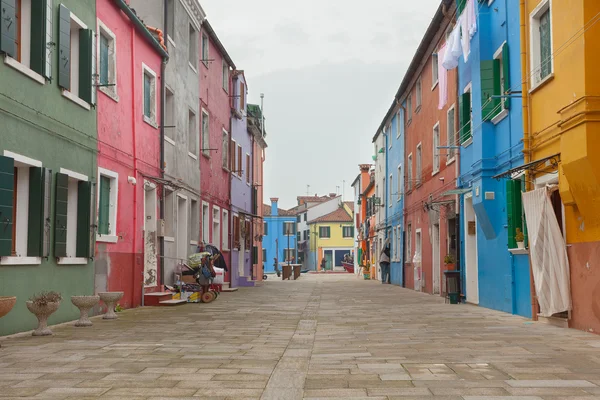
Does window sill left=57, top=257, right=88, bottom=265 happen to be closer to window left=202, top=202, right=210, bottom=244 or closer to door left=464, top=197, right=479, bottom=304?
door left=464, top=197, right=479, bottom=304

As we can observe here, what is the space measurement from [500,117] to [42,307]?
9.35 meters

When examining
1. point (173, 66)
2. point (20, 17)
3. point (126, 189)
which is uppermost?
point (173, 66)

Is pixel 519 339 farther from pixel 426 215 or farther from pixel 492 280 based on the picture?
pixel 426 215

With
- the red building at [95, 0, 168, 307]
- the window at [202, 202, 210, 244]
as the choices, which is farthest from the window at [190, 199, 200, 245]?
the red building at [95, 0, 168, 307]

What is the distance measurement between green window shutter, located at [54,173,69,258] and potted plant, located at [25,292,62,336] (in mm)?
1510

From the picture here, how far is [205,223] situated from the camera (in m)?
24.0

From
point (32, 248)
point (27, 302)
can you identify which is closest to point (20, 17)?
point (32, 248)

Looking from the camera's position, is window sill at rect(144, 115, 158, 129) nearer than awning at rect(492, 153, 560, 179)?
No

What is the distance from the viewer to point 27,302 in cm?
1009

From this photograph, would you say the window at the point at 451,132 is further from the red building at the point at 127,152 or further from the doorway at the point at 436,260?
the red building at the point at 127,152

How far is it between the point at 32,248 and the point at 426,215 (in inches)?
610

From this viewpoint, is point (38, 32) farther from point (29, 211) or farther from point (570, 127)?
point (570, 127)

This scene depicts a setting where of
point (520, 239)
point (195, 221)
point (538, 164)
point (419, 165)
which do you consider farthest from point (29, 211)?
point (419, 165)

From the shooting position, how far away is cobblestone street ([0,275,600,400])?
5.99m
